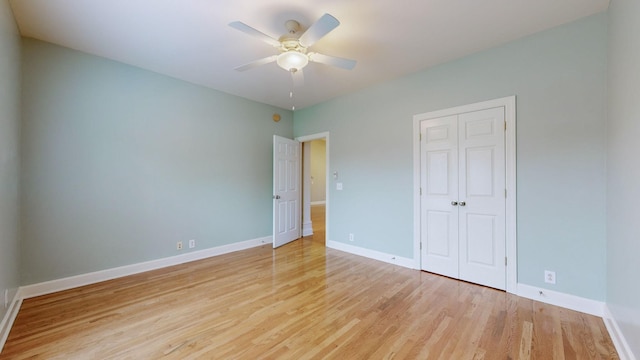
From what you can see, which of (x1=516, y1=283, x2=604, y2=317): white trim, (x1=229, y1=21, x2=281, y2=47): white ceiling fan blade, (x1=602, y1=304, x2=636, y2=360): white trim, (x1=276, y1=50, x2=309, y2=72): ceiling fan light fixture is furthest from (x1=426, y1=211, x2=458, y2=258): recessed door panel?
(x1=229, y1=21, x2=281, y2=47): white ceiling fan blade

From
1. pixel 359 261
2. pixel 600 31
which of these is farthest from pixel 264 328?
pixel 600 31

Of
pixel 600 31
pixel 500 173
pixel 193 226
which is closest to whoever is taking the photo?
pixel 600 31

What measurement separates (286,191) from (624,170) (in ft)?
13.5

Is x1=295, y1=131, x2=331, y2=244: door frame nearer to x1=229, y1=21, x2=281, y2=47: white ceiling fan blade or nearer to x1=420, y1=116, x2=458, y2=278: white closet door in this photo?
x1=420, y1=116, x2=458, y2=278: white closet door

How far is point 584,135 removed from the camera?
2.29 metres

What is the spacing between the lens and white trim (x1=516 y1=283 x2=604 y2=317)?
2.24 meters

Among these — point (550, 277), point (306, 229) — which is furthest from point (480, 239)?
point (306, 229)

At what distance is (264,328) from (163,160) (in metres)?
2.71

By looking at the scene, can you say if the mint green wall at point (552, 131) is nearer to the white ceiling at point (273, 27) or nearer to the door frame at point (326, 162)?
the white ceiling at point (273, 27)

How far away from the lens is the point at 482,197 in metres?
2.88

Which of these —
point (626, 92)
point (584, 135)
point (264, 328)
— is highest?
point (626, 92)

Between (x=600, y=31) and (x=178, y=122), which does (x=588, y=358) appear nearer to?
(x=600, y=31)

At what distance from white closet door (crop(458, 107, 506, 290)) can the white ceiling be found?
2.88 feet

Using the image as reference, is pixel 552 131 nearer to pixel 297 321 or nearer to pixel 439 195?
pixel 439 195
